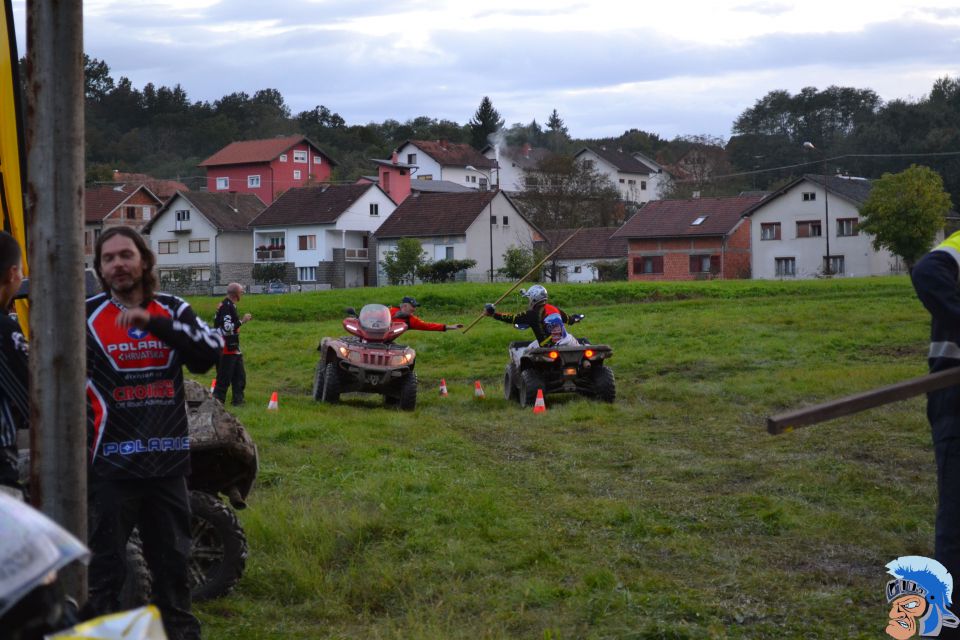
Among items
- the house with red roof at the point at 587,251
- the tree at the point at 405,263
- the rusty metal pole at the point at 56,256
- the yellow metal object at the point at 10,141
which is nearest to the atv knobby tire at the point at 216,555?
the rusty metal pole at the point at 56,256

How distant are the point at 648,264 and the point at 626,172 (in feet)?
125

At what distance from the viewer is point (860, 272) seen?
64.0 metres

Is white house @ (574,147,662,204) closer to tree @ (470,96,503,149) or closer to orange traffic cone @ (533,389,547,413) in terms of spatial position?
tree @ (470,96,503,149)

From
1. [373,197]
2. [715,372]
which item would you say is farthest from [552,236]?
[715,372]

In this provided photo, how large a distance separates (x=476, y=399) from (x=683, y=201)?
5665 centimetres

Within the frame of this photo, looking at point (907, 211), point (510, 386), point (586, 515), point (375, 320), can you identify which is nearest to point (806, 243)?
point (907, 211)

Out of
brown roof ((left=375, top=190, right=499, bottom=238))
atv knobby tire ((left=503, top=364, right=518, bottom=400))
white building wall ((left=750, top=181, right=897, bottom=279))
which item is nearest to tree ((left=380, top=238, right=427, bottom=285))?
brown roof ((left=375, top=190, right=499, bottom=238))

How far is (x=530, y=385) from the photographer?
17.0 meters

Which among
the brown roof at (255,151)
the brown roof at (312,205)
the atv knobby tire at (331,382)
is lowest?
the atv knobby tire at (331,382)

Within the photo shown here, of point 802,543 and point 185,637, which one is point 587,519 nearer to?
point 802,543

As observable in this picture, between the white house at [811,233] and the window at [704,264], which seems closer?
the white house at [811,233]

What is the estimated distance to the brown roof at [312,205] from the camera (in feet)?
242

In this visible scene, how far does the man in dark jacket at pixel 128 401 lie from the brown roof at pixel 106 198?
76.8 metres

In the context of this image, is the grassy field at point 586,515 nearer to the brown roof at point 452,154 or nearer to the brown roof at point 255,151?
the brown roof at point 255,151
